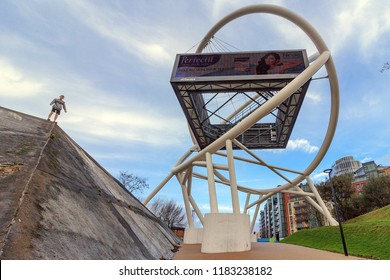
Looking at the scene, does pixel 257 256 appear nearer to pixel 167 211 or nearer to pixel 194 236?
pixel 194 236

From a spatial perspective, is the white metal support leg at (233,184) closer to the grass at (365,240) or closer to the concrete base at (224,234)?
the concrete base at (224,234)

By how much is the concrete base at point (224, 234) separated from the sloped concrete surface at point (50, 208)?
5.36 metres

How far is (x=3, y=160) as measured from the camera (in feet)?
18.1

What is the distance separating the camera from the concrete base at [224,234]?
11.1 metres

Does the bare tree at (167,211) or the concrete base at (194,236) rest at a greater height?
the bare tree at (167,211)

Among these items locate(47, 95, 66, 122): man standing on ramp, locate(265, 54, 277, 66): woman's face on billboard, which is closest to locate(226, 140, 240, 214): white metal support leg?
locate(265, 54, 277, 66): woman's face on billboard

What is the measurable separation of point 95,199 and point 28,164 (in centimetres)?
190

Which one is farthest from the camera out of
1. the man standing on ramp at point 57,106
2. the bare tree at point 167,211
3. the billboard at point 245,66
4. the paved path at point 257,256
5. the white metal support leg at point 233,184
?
the bare tree at point 167,211

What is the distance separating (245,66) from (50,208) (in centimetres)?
1721

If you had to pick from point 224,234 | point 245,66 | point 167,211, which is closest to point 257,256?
point 224,234

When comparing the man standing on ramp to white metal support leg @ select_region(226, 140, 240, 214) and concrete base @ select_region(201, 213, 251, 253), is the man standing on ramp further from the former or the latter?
white metal support leg @ select_region(226, 140, 240, 214)

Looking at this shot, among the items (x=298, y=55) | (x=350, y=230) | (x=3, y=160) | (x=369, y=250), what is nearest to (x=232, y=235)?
(x=369, y=250)

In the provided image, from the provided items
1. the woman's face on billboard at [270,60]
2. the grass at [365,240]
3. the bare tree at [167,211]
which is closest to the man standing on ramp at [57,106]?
the woman's face on billboard at [270,60]

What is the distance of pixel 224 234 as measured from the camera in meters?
11.3
